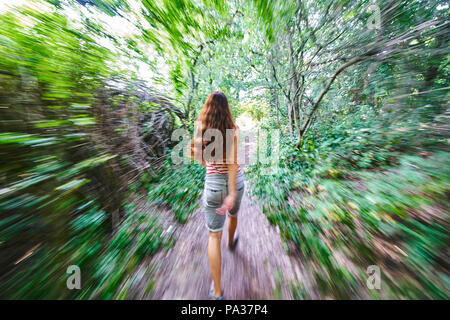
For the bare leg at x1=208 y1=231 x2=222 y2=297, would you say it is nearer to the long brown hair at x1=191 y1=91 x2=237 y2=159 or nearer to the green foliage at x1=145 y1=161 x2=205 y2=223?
the long brown hair at x1=191 y1=91 x2=237 y2=159

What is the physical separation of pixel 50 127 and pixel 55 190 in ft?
1.85

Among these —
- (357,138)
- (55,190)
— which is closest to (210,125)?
(55,190)

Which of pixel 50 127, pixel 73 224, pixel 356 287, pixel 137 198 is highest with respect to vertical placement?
pixel 50 127

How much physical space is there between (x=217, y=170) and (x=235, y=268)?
1359 mm

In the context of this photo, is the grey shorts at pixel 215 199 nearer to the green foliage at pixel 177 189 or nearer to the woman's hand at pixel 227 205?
the woman's hand at pixel 227 205

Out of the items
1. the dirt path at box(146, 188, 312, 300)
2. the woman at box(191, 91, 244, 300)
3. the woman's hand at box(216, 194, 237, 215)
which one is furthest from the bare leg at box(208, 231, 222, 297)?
the woman's hand at box(216, 194, 237, 215)

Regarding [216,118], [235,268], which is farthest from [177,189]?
[216,118]

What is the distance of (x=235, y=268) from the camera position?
174 cm

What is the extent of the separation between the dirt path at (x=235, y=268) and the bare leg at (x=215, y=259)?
0.18 m

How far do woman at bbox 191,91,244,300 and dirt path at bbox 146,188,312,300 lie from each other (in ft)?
0.80

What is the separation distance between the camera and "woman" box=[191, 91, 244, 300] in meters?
1.38

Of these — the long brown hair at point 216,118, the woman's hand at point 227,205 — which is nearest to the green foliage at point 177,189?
the woman's hand at point 227,205

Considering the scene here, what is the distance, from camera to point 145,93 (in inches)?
108
